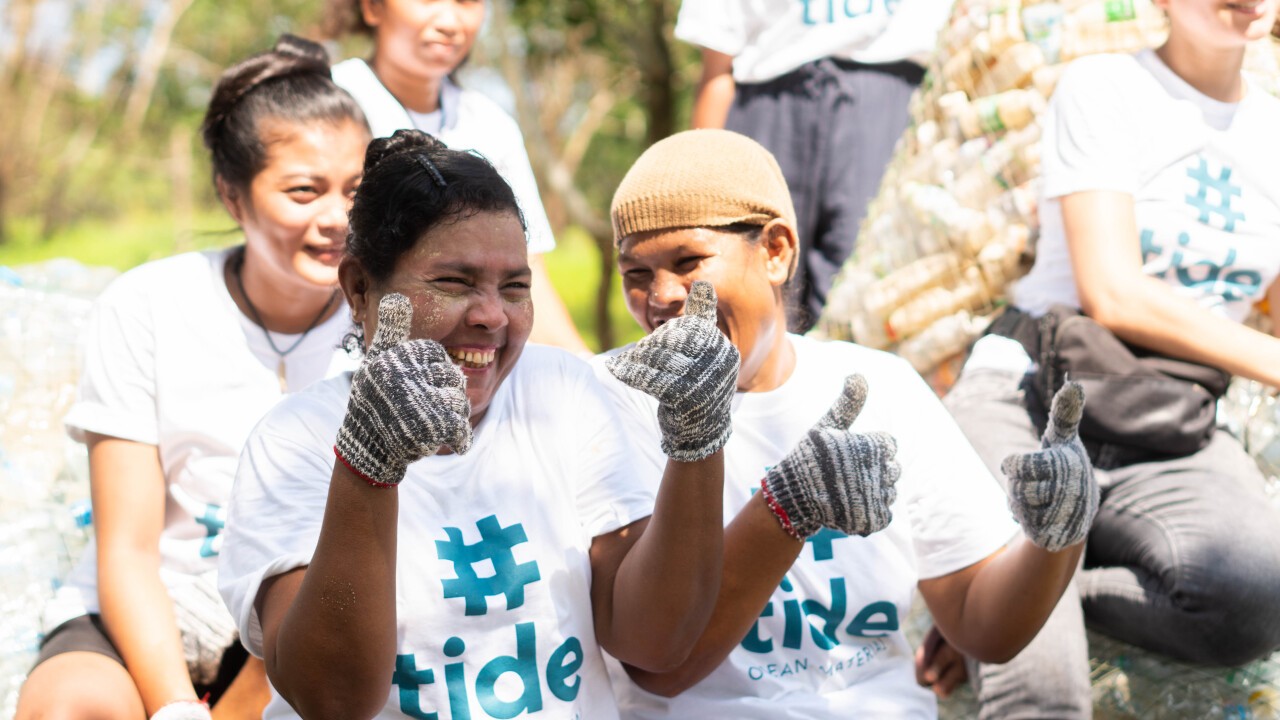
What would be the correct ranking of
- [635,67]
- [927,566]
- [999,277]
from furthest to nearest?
1. [635,67]
2. [999,277]
3. [927,566]

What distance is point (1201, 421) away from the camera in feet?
8.36

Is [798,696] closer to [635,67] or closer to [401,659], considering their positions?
[401,659]

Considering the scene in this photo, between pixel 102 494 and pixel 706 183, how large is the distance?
1.29 meters

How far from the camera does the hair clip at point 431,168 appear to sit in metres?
1.83

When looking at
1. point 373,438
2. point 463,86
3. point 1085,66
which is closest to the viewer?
point 373,438

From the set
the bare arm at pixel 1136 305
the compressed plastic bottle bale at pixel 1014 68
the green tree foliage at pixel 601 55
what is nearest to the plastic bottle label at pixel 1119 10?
the compressed plastic bottle bale at pixel 1014 68

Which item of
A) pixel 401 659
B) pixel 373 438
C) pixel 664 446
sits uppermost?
pixel 373 438

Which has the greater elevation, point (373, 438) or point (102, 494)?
point (373, 438)

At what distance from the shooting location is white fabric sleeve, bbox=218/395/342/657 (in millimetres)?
1715

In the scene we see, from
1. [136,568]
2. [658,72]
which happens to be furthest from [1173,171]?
[658,72]

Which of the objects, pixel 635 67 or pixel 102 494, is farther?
pixel 635 67

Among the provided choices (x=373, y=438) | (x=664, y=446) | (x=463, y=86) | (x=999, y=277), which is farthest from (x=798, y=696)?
(x=463, y=86)

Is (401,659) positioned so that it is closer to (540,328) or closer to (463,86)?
(540,328)

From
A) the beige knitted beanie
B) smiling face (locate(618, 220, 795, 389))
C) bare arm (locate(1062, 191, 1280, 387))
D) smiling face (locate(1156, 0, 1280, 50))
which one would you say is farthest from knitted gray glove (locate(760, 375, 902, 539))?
smiling face (locate(1156, 0, 1280, 50))
